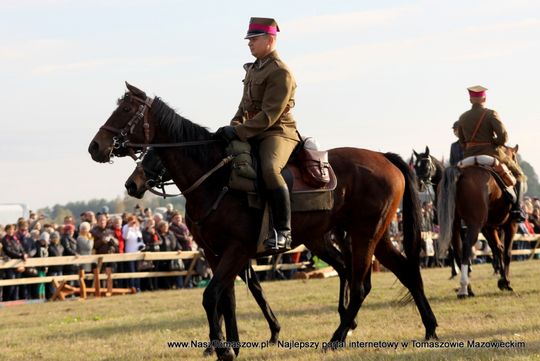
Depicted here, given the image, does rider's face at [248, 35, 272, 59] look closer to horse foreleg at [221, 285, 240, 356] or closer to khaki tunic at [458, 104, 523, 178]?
horse foreleg at [221, 285, 240, 356]

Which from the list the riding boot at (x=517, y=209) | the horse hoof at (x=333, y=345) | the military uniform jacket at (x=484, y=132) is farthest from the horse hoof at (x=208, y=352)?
the riding boot at (x=517, y=209)

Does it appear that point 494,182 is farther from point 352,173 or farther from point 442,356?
point 442,356

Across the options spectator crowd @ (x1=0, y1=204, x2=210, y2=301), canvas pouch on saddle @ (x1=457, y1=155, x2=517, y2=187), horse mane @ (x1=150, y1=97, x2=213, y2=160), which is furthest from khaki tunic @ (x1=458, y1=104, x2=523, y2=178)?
spectator crowd @ (x1=0, y1=204, x2=210, y2=301)

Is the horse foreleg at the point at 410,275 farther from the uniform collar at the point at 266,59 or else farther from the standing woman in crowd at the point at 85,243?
the standing woman in crowd at the point at 85,243

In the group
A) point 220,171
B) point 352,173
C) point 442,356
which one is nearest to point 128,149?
point 220,171

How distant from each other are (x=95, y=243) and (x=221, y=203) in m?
15.0

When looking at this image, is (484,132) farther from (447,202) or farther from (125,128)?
(125,128)

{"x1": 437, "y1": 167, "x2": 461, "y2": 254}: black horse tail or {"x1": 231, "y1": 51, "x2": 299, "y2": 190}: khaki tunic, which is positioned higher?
{"x1": 231, "y1": 51, "x2": 299, "y2": 190}: khaki tunic

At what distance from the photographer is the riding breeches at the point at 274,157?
9.88m

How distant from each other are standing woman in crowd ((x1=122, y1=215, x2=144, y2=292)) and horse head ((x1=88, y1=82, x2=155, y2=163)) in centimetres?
1507

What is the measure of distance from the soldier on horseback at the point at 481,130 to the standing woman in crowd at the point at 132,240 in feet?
32.4

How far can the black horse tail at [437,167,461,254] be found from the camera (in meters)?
17.3

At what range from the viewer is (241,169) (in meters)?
9.84

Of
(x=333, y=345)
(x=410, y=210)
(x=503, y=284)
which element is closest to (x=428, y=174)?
(x=503, y=284)
